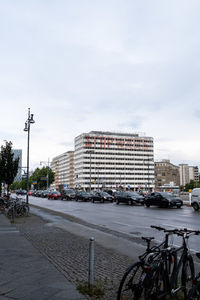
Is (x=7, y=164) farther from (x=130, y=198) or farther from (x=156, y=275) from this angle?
(x=156, y=275)

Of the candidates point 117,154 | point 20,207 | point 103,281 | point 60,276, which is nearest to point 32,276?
point 60,276

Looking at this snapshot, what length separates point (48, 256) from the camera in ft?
24.7

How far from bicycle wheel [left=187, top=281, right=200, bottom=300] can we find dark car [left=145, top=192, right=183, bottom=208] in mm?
27419

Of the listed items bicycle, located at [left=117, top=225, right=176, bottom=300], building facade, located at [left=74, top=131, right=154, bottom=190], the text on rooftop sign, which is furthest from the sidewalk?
the text on rooftop sign

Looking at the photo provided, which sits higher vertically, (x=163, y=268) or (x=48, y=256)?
(x=163, y=268)

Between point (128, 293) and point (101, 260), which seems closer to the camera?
point (128, 293)

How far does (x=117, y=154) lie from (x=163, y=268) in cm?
16375

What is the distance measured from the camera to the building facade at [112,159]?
15950 centimetres

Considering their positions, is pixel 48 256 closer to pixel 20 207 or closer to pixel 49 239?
pixel 49 239

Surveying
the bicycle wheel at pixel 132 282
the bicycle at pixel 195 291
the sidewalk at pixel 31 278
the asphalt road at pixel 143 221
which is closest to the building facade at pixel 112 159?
the asphalt road at pixel 143 221

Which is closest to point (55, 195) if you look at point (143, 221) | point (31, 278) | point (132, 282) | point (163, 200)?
point (163, 200)

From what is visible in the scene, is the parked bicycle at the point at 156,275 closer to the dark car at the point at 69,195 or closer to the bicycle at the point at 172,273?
the bicycle at the point at 172,273

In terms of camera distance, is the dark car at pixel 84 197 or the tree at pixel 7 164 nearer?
the tree at pixel 7 164

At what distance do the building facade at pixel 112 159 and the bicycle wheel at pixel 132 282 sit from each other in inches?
5847
